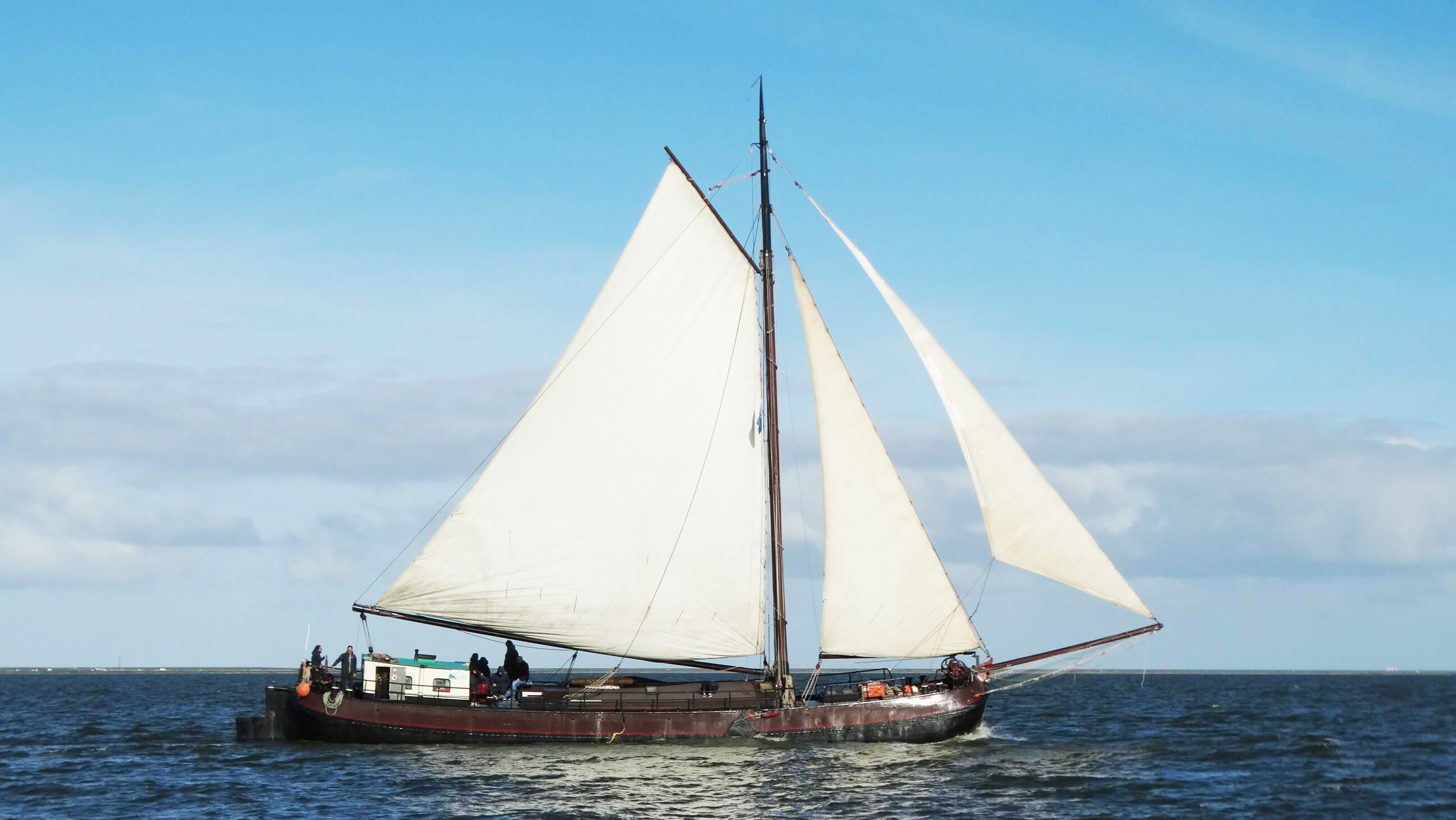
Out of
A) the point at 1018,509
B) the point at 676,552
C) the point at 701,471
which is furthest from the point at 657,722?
the point at 1018,509

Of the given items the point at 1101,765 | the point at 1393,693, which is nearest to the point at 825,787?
the point at 1101,765

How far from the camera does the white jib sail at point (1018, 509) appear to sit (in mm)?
37469

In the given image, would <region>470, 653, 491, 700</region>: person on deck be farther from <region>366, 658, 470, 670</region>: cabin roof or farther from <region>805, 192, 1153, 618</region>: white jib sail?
<region>805, 192, 1153, 618</region>: white jib sail

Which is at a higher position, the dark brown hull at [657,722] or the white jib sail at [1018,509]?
the white jib sail at [1018,509]

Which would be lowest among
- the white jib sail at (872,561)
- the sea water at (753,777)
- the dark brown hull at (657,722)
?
the sea water at (753,777)

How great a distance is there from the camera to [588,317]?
136 feet

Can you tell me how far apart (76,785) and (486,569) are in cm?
1196

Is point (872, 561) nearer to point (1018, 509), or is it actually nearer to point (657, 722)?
point (1018, 509)

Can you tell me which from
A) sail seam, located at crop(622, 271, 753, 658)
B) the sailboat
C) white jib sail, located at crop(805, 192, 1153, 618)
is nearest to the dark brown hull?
the sailboat

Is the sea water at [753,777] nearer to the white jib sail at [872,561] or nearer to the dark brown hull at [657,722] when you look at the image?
the dark brown hull at [657,722]

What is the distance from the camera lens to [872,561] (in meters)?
40.1

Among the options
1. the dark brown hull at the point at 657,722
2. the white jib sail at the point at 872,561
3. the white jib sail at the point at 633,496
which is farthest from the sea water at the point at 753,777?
the white jib sail at the point at 633,496

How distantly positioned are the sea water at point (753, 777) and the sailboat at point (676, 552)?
1.13 metres

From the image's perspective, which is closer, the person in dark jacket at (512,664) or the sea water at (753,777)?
the sea water at (753,777)
